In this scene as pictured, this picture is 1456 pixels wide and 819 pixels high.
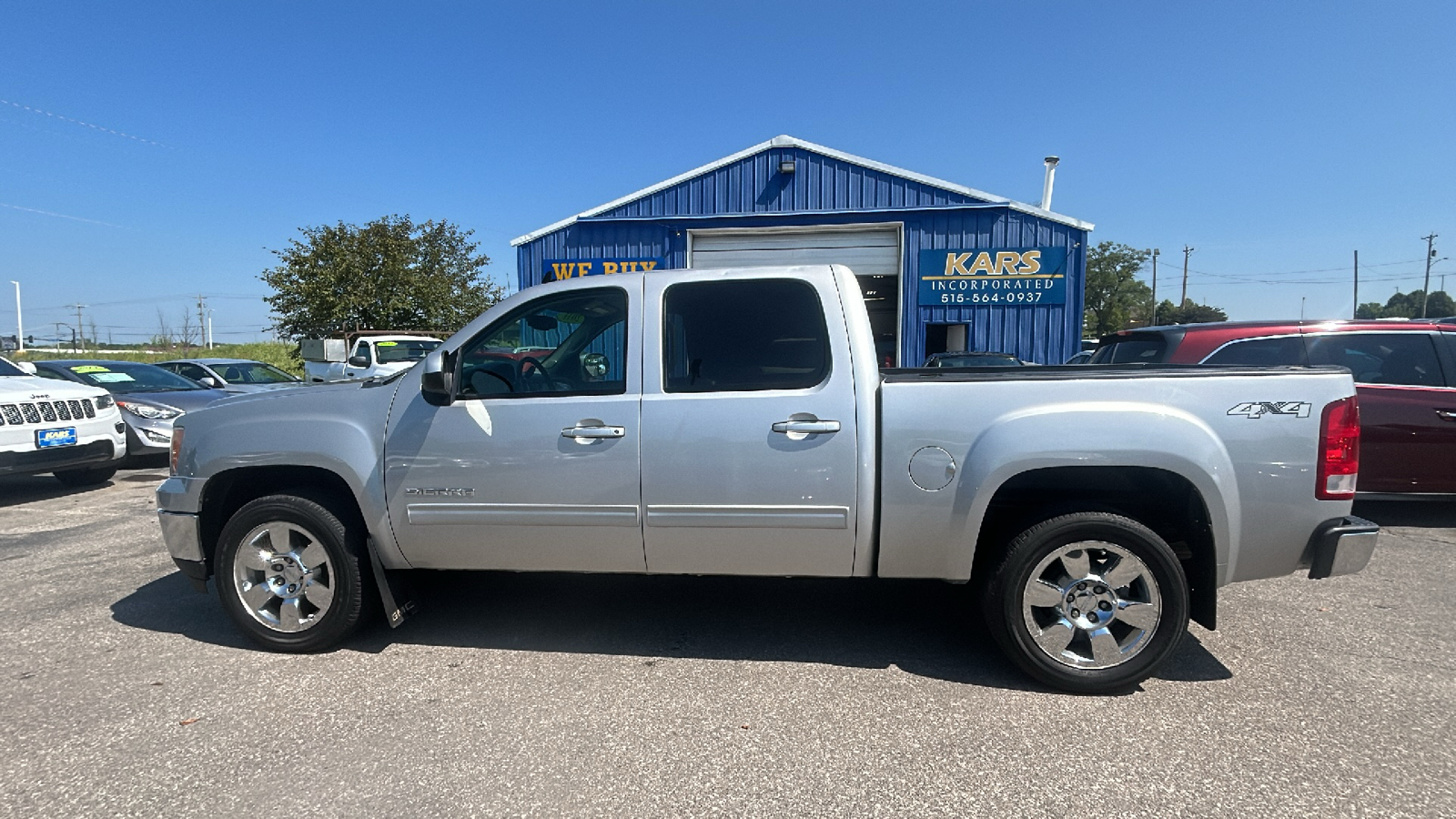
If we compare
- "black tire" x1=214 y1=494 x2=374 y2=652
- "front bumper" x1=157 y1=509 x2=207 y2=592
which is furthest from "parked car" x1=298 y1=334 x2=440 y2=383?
"black tire" x1=214 y1=494 x2=374 y2=652

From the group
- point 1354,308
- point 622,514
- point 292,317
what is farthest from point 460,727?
point 1354,308

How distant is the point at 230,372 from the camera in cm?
1242

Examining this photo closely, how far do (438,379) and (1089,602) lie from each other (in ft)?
9.79

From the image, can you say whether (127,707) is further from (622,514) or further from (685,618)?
(685,618)

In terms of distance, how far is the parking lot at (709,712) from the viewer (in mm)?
2449

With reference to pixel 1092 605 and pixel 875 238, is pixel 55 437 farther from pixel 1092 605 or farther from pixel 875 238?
pixel 875 238

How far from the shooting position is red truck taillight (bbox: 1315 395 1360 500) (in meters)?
2.91

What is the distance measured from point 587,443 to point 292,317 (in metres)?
26.3

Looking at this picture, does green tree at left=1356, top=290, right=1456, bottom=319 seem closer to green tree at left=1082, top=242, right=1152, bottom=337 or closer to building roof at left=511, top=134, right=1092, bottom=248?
green tree at left=1082, top=242, right=1152, bottom=337

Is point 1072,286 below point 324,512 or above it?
above

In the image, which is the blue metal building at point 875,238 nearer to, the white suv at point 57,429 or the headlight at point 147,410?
the headlight at point 147,410

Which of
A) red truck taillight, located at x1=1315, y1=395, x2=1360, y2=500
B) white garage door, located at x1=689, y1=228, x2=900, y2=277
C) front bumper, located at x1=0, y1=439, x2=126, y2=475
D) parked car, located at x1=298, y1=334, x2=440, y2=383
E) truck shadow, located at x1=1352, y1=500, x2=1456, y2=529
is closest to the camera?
red truck taillight, located at x1=1315, y1=395, x2=1360, y2=500

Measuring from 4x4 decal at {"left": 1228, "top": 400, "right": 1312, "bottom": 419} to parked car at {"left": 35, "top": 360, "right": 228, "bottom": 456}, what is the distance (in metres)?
9.79

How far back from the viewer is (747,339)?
3340 millimetres
